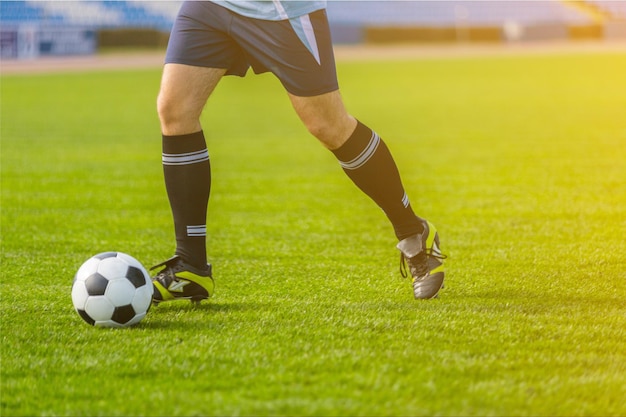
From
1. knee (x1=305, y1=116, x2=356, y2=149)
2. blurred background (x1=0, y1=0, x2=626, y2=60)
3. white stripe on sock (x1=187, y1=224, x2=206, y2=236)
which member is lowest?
blurred background (x1=0, y1=0, x2=626, y2=60)

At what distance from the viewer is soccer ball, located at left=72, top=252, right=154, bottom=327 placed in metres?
3.53

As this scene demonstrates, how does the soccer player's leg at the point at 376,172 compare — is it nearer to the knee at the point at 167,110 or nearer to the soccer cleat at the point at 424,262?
the soccer cleat at the point at 424,262

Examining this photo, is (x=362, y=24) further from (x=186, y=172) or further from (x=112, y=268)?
(x=112, y=268)

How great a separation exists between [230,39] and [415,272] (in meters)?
1.31

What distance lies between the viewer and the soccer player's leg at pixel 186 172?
383 centimetres

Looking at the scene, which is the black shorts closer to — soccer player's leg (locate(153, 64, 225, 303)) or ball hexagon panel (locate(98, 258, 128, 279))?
soccer player's leg (locate(153, 64, 225, 303))

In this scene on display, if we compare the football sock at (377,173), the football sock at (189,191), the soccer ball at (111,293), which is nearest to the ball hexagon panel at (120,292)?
the soccer ball at (111,293)

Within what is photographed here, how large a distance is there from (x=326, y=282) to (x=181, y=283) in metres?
0.82

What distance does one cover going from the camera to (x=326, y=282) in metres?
4.46

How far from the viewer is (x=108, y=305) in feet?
11.5

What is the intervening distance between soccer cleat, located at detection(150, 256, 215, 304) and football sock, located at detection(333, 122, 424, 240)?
779mm

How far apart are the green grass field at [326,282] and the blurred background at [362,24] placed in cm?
2695

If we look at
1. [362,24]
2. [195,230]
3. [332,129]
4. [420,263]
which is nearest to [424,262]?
[420,263]

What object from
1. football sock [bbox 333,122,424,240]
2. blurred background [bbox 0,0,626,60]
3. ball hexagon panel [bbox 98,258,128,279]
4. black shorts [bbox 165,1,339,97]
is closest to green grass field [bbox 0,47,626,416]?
ball hexagon panel [bbox 98,258,128,279]
